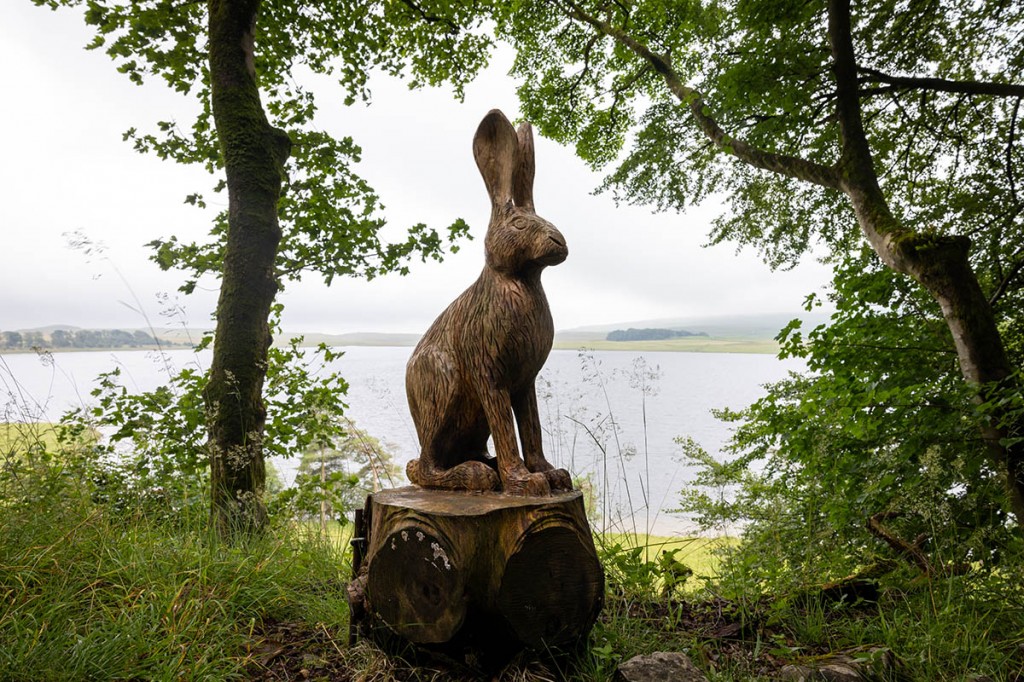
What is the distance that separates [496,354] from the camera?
88.6 inches

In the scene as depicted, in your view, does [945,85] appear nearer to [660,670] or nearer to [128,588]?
[660,670]

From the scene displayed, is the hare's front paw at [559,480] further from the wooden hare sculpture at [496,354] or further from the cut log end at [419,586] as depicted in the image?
the cut log end at [419,586]

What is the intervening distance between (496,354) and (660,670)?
1.32 m

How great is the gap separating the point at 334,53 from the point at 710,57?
3.29 metres

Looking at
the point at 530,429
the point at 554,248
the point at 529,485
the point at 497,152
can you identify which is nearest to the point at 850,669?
the point at 529,485

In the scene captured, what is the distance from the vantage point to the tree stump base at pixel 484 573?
6.39ft

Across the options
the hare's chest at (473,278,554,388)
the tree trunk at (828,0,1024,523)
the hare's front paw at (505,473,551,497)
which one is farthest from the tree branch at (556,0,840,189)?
the hare's front paw at (505,473,551,497)

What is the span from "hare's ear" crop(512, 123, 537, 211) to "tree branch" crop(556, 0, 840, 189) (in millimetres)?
2012

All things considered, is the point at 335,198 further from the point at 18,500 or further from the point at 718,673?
the point at 718,673

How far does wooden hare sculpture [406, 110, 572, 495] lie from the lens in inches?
87.8

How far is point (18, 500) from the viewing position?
2.43 m

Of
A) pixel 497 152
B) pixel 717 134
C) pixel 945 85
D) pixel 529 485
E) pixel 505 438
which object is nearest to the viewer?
pixel 529 485

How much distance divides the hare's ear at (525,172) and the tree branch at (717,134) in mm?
2012

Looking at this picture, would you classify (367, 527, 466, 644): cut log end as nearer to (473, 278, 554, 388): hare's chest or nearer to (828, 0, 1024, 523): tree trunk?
(473, 278, 554, 388): hare's chest
